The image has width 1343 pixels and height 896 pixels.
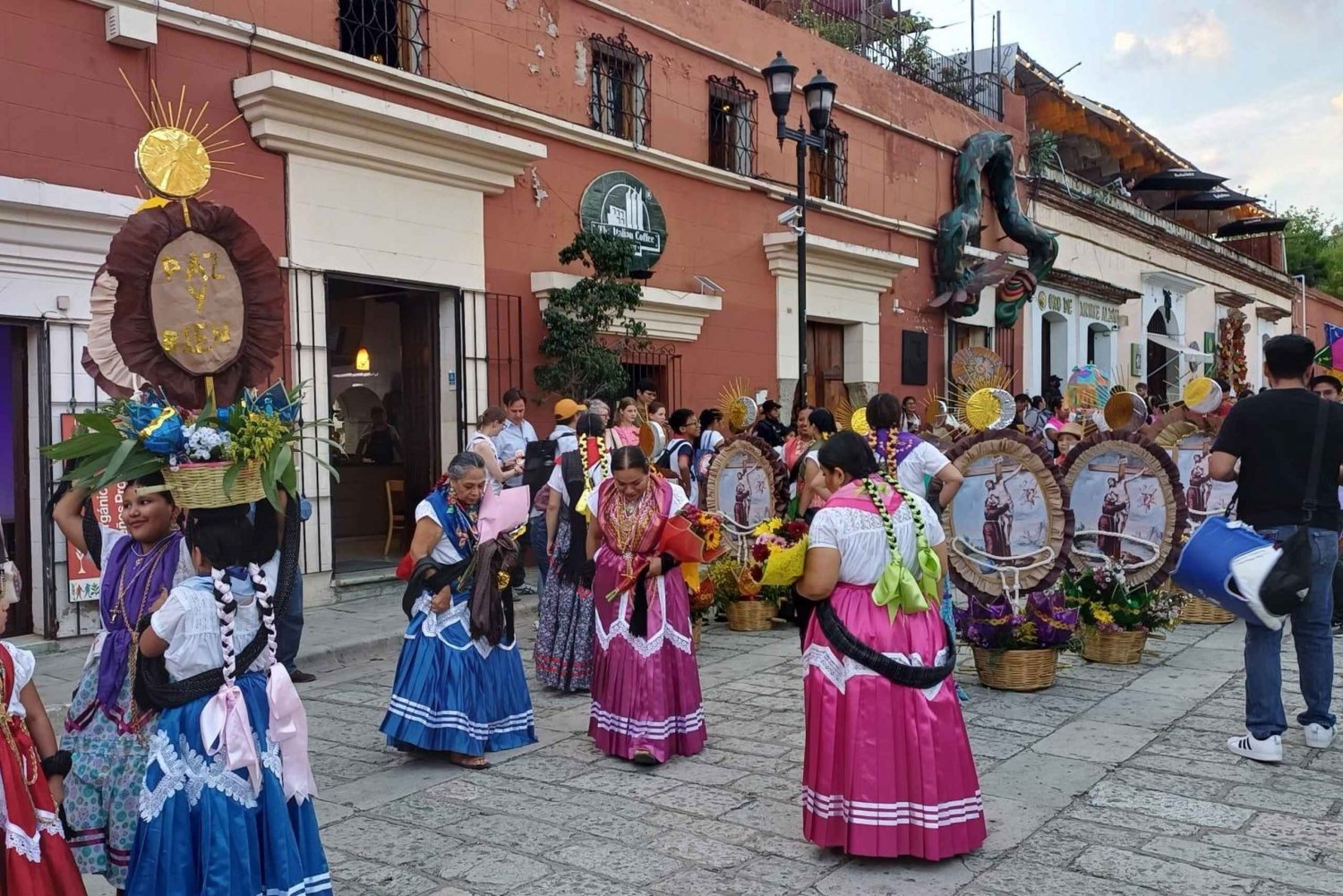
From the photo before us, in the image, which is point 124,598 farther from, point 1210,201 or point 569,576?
point 1210,201

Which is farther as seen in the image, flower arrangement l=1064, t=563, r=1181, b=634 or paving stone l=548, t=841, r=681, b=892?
flower arrangement l=1064, t=563, r=1181, b=634

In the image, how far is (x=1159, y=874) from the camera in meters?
4.02

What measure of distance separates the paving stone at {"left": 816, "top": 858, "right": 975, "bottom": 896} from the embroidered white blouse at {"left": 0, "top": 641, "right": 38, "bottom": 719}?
8.85 ft

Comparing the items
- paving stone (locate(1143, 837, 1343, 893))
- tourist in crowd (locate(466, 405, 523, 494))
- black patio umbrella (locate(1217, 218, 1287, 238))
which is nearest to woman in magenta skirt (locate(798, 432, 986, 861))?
paving stone (locate(1143, 837, 1343, 893))

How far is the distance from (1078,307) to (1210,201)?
10447 mm

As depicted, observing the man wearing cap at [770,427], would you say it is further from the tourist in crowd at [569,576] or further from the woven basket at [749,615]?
the tourist in crowd at [569,576]

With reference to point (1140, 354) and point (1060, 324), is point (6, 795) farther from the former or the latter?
point (1140, 354)

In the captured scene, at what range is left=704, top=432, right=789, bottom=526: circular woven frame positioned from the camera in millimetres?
9469

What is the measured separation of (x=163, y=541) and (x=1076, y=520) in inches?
250

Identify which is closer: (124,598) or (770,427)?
(124,598)

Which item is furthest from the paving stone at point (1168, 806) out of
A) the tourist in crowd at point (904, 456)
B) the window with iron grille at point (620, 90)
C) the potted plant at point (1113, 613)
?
the window with iron grille at point (620, 90)

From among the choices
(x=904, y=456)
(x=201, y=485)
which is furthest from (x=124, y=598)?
(x=904, y=456)

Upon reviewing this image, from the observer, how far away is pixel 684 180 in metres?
13.7

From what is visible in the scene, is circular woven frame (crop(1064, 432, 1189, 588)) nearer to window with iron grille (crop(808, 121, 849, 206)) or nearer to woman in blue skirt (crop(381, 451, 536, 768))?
woman in blue skirt (crop(381, 451, 536, 768))
